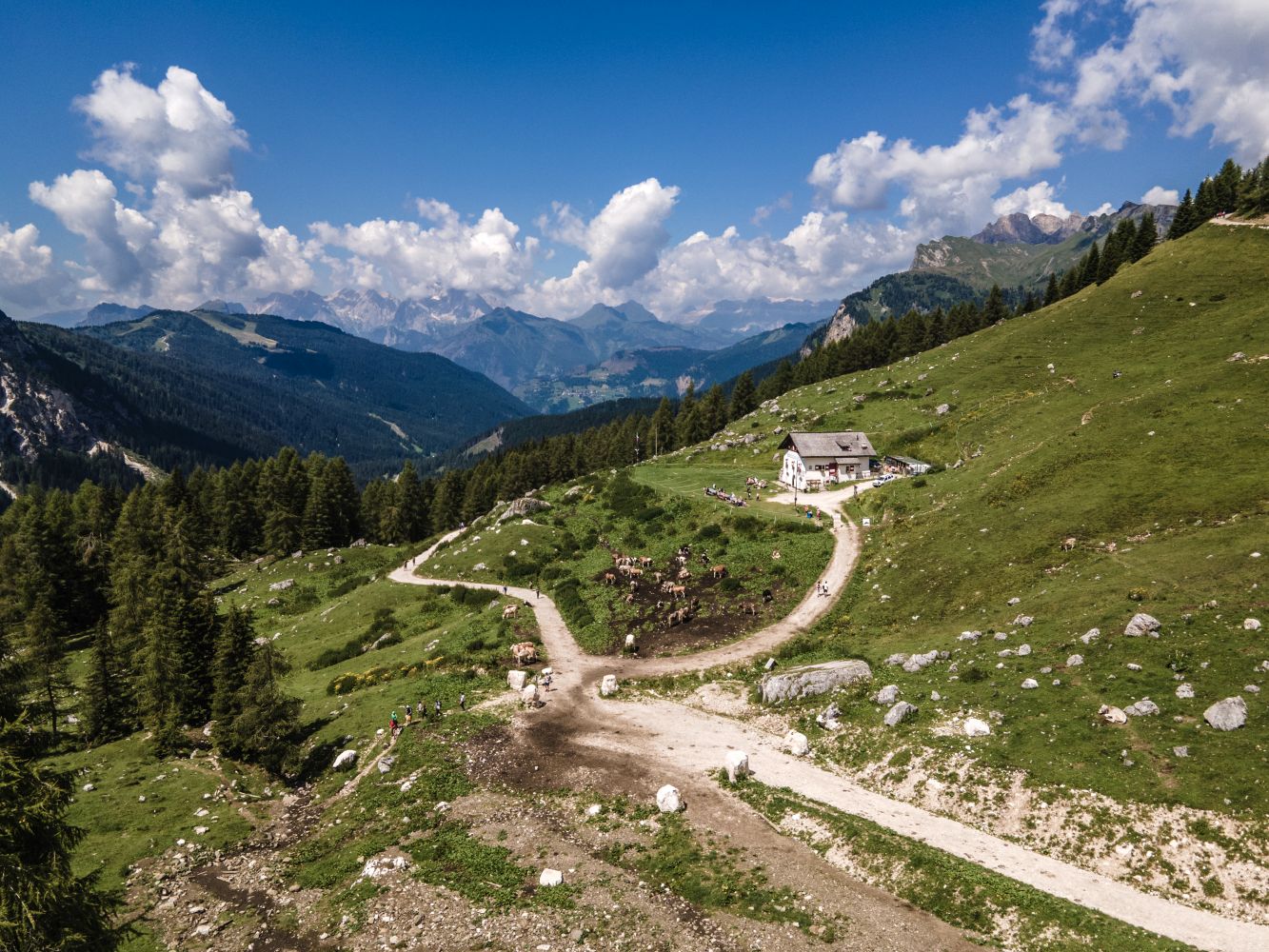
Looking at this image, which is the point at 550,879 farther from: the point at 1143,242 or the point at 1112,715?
the point at 1143,242

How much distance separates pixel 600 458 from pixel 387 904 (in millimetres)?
122644

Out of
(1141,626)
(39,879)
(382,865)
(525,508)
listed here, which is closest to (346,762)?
(382,865)

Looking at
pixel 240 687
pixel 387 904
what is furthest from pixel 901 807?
pixel 240 687

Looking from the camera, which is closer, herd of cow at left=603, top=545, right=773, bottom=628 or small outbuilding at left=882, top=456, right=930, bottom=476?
herd of cow at left=603, top=545, right=773, bottom=628

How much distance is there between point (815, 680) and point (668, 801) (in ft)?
40.2

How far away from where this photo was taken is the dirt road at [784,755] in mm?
18422

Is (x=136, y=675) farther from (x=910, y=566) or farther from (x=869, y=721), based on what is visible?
(x=910, y=566)

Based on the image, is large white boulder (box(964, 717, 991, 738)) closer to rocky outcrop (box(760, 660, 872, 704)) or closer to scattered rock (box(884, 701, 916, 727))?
scattered rock (box(884, 701, 916, 727))

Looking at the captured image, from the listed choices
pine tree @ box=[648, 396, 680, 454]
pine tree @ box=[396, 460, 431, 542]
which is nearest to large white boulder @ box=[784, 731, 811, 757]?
pine tree @ box=[396, 460, 431, 542]

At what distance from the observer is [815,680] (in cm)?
3425

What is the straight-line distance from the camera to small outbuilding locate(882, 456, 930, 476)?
76.2 meters

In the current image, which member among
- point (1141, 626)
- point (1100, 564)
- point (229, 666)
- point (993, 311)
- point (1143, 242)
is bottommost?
point (1141, 626)

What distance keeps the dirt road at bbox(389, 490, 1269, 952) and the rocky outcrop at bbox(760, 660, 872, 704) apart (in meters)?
3.00

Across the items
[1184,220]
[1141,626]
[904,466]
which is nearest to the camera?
[1141,626]
